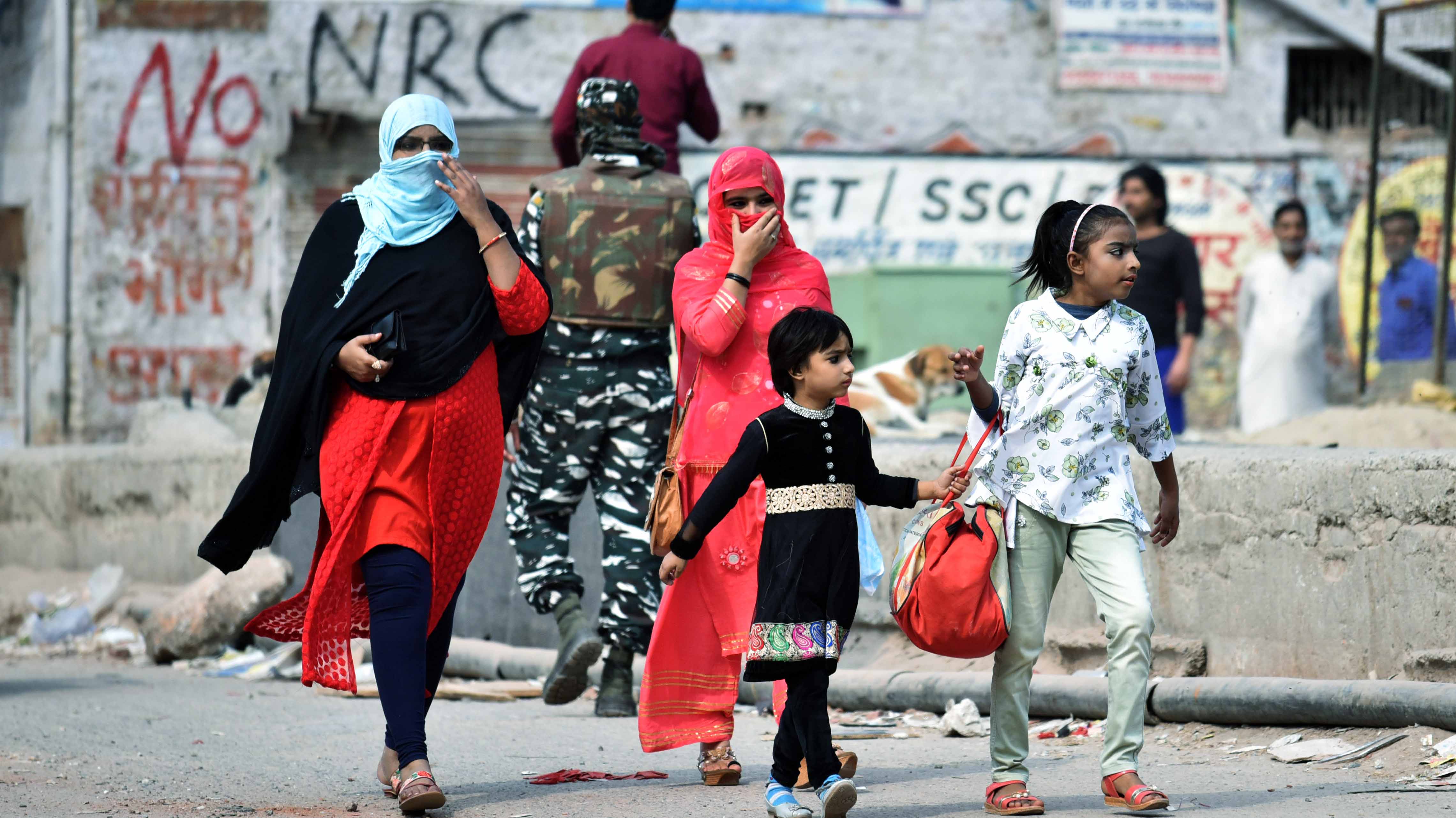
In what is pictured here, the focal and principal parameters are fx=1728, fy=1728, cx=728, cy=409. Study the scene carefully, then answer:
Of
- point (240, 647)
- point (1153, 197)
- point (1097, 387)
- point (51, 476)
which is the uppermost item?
point (1153, 197)

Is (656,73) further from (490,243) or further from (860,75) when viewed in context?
(860,75)

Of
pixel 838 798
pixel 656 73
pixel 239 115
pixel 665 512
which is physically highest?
pixel 239 115

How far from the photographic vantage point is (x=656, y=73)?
25.2ft

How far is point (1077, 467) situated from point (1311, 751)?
1.39 m

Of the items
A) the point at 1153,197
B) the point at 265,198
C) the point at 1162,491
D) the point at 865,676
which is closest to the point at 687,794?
the point at 1162,491

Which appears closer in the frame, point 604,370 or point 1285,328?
point 604,370

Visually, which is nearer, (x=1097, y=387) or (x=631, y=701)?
(x=1097, y=387)

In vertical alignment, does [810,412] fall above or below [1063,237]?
below

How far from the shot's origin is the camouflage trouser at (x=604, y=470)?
19.2 feet

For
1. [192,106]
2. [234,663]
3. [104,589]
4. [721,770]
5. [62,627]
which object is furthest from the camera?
[192,106]

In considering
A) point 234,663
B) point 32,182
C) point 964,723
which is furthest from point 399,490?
point 32,182

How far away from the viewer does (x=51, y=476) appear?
10.8 meters

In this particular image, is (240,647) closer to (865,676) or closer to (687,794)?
(865,676)

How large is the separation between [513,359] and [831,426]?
1024mm
